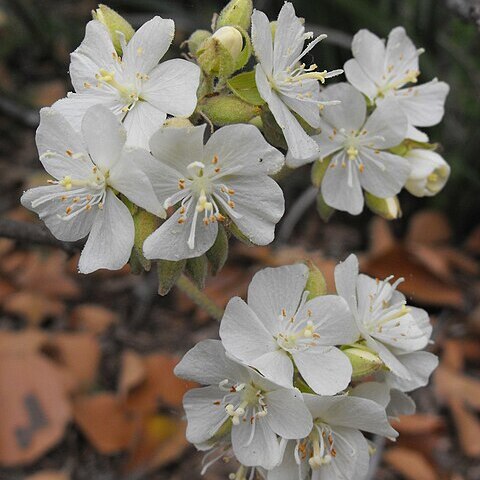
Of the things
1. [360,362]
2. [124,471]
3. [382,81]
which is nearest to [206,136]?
[382,81]

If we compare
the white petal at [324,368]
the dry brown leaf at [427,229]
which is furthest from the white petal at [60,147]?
the dry brown leaf at [427,229]

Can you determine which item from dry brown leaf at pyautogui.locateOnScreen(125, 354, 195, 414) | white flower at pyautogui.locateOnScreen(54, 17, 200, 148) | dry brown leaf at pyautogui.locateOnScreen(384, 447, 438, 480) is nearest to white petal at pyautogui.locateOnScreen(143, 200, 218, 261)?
white flower at pyautogui.locateOnScreen(54, 17, 200, 148)

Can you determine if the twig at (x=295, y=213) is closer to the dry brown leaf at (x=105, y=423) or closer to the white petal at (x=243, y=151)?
the dry brown leaf at (x=105, y=423)

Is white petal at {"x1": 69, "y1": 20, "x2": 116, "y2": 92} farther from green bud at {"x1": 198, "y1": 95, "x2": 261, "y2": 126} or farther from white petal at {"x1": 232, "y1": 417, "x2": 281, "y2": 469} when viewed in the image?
white petal at {"x1": 232, "y1": 417, "x2": 281, "y2": 469}

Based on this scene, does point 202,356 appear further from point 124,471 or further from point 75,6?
point 75,6

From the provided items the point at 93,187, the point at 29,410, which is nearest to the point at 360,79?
the point at 93,187

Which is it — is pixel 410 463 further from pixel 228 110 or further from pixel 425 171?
pixel 228 110

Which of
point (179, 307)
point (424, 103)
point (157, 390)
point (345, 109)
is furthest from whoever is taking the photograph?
point (179, 307)
